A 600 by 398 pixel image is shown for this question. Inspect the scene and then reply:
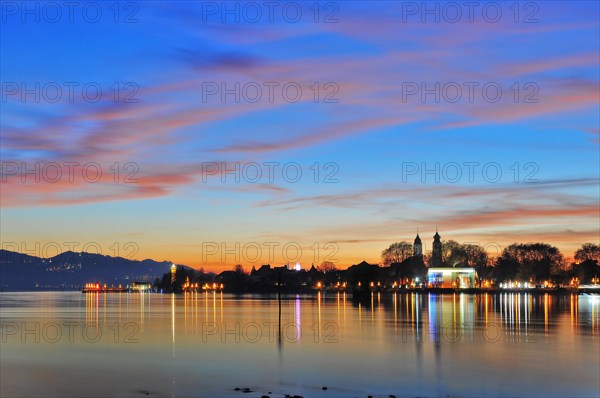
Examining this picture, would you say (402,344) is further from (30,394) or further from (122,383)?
(30,394)

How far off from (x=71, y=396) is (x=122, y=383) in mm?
4051

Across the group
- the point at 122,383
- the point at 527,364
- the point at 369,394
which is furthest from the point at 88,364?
the point at 527,364

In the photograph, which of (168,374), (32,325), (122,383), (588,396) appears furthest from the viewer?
(32,325)

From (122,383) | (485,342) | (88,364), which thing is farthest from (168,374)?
(485,342)

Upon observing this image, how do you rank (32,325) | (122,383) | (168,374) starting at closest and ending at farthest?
(122,383), (168,374), (32,325)

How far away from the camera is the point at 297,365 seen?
160 feet

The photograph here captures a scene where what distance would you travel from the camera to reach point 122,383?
42219 mm

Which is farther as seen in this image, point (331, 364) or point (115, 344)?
point (115, 344)

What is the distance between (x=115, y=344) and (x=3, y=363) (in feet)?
49.7

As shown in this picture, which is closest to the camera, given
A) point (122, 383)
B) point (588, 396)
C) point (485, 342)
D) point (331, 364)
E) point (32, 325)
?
point (588, 396)

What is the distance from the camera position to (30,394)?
129 feet

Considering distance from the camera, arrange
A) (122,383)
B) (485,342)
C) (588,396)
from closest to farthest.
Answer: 1. (588,396)
2. (122,383)
3. (485,342)

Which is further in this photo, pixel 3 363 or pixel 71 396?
pixel 3 363

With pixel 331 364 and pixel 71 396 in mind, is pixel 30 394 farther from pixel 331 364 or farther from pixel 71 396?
pixel 331 364
